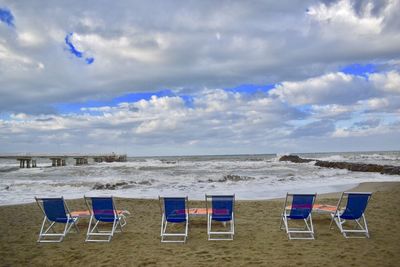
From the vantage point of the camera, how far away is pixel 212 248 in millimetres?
6105

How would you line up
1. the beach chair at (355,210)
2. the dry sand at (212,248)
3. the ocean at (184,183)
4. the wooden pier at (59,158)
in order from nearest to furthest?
1. the dry sand at (212,248)
2. the beach chair at (355,210)
3. the ocean at (184,183)
4. the wooden pier at (59,158)

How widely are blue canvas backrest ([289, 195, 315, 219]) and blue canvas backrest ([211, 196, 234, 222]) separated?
1.16 metres

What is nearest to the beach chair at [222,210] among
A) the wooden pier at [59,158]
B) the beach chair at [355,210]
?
the beach chair at [355,210]

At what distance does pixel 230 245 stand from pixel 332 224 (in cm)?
269

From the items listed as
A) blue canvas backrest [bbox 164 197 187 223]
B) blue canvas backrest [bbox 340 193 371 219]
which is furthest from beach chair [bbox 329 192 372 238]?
blue canvas backrest [bbox 164 197 187 223]

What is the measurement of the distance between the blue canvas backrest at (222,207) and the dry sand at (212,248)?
1.39 ft

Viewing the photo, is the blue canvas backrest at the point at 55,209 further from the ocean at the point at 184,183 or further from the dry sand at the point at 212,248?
the ocean at the point at 184,183

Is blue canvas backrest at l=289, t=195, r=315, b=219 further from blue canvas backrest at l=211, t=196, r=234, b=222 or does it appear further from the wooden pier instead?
the wooden pier

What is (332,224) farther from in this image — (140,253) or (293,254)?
(140,253)

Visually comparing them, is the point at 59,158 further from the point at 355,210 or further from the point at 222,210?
the point at 355,210

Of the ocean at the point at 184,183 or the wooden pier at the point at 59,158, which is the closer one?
the ocean at the point at 184,183

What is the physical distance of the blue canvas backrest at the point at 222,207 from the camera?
6.77m

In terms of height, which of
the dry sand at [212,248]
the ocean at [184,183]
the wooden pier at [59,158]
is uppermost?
the wooden pier at [59,158]

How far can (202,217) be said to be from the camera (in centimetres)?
860
